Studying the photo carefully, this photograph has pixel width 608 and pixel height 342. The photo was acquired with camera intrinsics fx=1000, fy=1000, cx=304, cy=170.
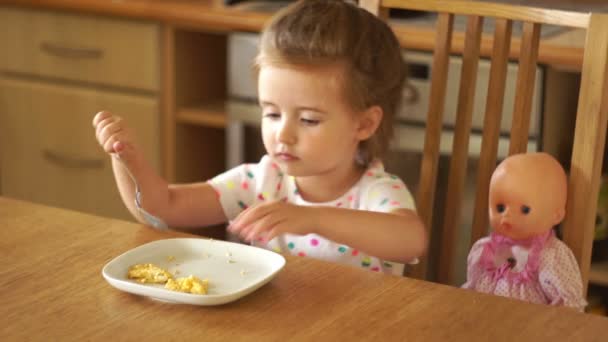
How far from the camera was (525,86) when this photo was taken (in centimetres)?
141

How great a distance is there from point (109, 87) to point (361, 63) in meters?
1.35

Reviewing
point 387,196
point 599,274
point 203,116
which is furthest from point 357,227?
point 203,116

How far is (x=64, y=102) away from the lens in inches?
108

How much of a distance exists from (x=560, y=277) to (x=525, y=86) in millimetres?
287

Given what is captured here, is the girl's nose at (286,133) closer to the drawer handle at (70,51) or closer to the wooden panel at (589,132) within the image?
the wooden panel at (589,132)

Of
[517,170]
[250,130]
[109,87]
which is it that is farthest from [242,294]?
[109,87]

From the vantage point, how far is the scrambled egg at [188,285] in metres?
1.07

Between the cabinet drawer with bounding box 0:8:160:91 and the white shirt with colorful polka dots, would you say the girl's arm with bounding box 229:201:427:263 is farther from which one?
the cabinet drawer with bounding box 0:8:160:91

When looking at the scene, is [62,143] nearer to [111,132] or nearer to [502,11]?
Result: [111,132]

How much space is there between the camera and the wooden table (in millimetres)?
971

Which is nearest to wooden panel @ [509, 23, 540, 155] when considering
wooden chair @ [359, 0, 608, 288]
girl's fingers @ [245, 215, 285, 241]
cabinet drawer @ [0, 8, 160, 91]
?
wooden chair @ [359, 0, 608, 288]

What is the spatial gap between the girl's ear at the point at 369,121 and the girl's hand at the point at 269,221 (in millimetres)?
328

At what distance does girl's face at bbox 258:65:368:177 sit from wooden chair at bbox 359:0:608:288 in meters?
0.15

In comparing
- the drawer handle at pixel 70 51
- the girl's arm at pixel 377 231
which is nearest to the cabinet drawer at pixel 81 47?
the drawer handle at pixel 70 51
